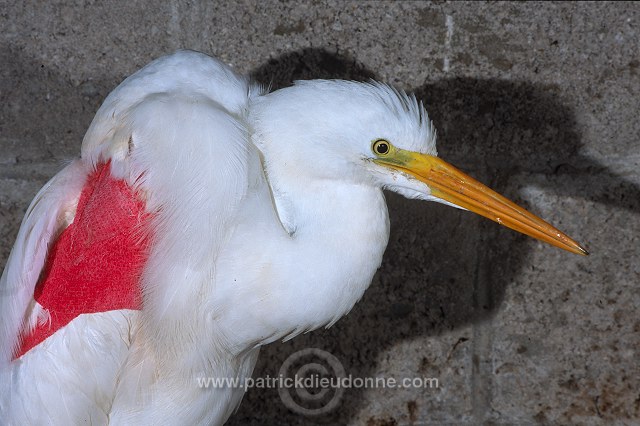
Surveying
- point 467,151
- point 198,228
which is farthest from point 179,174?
point 467,151

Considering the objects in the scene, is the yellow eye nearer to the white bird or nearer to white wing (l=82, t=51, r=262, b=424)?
the white bird

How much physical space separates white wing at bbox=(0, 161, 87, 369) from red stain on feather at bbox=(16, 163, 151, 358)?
26mm

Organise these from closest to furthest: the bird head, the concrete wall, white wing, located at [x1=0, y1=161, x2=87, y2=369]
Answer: the bird head < white wing, located at [x1=0, y1=161, x2=87, y2=369] < the concrete wall

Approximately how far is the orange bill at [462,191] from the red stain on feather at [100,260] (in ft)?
1.32

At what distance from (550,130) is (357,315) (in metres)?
0.63

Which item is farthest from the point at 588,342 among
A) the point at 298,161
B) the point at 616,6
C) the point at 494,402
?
the point at 298,161

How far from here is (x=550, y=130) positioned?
5.75 ft

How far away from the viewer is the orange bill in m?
1.17

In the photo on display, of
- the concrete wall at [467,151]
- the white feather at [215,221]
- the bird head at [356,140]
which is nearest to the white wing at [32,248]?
the white feather at [215,221]

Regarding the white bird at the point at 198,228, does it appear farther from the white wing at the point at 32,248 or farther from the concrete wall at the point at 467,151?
the concrete wall at the point at 467,151

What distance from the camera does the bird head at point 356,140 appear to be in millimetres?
1118

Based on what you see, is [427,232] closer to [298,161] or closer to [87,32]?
[298,161]

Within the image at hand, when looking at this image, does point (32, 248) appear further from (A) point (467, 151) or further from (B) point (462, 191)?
(A) point (467, 151)

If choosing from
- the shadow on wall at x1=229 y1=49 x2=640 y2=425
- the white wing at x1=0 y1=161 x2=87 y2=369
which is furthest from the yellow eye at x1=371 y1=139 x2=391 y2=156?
the shadow on wall at x1=229 y1=49 x2=640 y2=425
